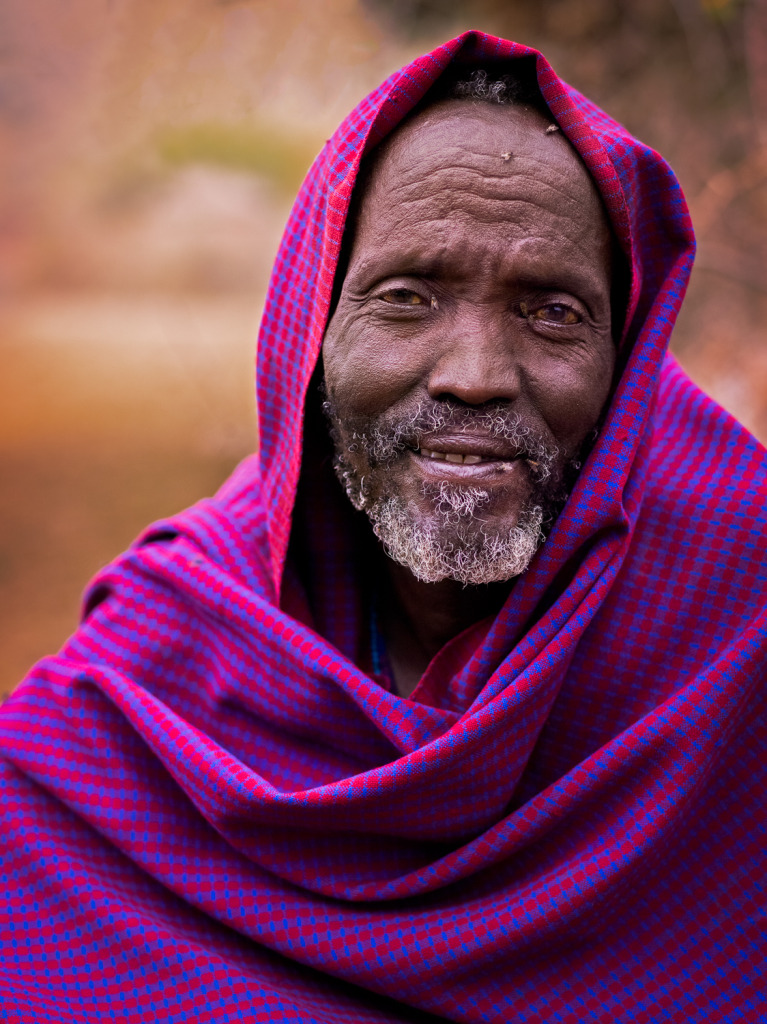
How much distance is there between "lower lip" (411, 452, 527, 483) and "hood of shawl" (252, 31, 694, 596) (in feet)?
0.41

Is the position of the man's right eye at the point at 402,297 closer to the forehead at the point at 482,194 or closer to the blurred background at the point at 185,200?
the forehead at the point at 482,194

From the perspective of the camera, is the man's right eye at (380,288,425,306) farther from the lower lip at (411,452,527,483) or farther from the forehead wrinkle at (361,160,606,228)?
the lower lip at (411,452,527,483)

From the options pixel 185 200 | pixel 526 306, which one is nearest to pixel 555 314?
pixel 526 306

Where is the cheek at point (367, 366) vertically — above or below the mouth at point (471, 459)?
above

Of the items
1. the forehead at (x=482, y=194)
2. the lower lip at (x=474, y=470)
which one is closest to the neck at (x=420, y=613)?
the lower lip at (x=474, y=470)

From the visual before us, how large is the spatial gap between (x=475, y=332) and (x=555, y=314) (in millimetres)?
175

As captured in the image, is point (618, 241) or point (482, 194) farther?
point (618, 241)

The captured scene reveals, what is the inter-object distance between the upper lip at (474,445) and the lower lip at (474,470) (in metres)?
0.01

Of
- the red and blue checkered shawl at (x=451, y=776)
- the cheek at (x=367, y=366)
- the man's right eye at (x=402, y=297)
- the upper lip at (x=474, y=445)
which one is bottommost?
the red and blue checkered shawl at (x=451, y=776)

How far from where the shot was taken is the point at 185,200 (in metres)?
4.24

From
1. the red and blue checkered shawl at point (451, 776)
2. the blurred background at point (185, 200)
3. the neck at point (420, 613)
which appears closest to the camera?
the red and blue checkered shawl at point (451, 776)

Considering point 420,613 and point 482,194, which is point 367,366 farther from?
point 420,613

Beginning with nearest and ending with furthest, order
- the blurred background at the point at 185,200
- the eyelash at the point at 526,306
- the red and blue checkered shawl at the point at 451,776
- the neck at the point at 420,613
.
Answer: the red and blue checkered shawl at the point at 451,776
the eyelash at the point at 526,306
the neck at the point at 420,613
the blurred background at the point at 185,200

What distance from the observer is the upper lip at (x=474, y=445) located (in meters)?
1.68
